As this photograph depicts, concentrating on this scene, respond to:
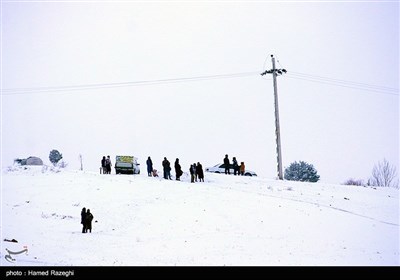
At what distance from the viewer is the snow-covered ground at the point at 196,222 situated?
1477 centimetres

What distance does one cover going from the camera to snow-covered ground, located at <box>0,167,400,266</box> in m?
14.8

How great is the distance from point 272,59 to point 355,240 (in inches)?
898

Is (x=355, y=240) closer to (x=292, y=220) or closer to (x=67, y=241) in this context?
(x=292, y=220)

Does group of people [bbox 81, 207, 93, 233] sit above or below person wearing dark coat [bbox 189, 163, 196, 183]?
below

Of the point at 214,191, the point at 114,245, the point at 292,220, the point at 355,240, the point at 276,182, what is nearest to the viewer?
the point at 114,245

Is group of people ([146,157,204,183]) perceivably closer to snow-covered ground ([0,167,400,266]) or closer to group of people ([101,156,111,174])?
snow-covered ground ([0,167,400,266])

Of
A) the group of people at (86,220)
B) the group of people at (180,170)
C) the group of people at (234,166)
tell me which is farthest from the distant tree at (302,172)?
the group of people at (86,220)

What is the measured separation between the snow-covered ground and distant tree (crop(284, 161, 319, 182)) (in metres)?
44.3

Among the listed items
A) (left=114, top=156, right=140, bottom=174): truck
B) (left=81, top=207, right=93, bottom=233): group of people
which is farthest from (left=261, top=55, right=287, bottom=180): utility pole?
(left=81, top=207, right=93, bottom=233): group of people

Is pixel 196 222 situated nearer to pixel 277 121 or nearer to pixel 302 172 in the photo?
pixel 277 121

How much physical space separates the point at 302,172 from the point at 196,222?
60.0 metres

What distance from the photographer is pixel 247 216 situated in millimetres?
21422

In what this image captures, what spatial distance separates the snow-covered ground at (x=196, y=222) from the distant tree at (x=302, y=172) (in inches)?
1745
